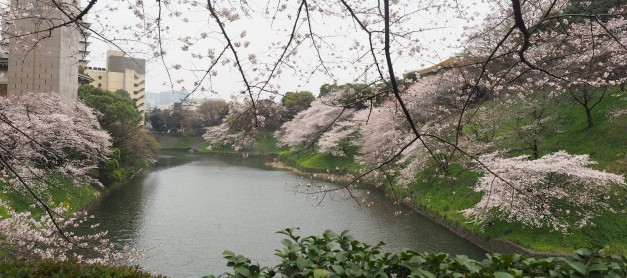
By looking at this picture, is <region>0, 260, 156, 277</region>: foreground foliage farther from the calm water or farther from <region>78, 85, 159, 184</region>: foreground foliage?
<region>78, 85, 159, 184</region>: foreground foliage

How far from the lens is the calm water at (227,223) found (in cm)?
947

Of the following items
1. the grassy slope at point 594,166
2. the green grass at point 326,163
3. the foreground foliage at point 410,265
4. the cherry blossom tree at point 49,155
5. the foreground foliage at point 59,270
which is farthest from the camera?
the green grass at point 326,163

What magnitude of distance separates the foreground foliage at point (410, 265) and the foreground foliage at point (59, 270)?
1.13 metres

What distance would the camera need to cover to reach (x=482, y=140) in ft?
50.1

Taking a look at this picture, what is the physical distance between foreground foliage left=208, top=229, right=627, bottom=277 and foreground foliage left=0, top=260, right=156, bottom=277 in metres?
1.13

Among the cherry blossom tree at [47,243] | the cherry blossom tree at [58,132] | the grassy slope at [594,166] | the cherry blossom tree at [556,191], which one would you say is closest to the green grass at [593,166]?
the grassy slope at [594,166]

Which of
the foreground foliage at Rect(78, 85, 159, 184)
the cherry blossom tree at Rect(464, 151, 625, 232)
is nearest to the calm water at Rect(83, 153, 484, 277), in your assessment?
the foreground foliage at Rect(78, 85, 159, 184)

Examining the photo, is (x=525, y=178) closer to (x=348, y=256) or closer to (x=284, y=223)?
(x=284, y=223)

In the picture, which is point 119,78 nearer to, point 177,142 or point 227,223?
point 177,142

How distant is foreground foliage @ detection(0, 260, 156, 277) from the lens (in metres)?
2.98

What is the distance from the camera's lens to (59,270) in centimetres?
312

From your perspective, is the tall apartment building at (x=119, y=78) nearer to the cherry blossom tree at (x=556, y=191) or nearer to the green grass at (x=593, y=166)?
the green grass at (x=593, y=166)

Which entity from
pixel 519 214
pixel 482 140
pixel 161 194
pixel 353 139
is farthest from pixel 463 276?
pixel 353 139

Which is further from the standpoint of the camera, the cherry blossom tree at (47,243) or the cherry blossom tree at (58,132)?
the cherry blossom tree at (58,132)
